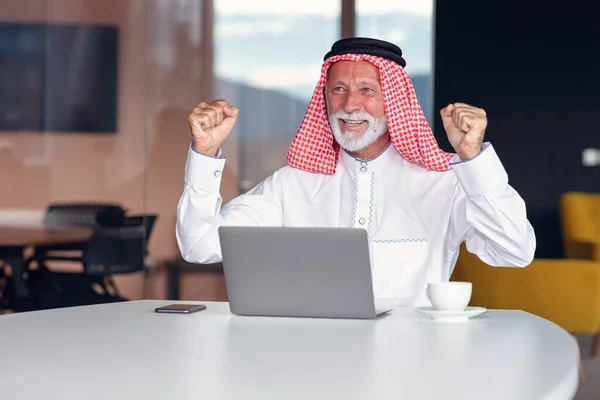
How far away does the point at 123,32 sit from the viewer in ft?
18.6

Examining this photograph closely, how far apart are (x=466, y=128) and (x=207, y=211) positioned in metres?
0.77

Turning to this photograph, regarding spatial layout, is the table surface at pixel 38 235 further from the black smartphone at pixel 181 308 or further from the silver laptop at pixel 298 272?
the silver laptop at pixel 298 272

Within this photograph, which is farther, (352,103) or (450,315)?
(352,103)

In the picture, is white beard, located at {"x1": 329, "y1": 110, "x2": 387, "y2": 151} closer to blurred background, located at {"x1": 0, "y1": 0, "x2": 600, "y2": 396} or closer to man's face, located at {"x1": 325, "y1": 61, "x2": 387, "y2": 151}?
man's face, located at {"x1": 325, "y1": 61, "x2": 387, "y2": 151}

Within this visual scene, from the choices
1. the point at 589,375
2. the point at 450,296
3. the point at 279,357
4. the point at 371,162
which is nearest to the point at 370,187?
the point at 371,162

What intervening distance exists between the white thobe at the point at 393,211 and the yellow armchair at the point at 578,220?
14.4 ft

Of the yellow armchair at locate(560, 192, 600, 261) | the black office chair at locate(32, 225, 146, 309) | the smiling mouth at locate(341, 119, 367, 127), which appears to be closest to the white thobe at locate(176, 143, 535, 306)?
the smiling mouth at locate(341, 119, 367, 127)

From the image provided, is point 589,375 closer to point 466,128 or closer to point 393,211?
point 393,211

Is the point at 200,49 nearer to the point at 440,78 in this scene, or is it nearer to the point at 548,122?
the point at 440,78

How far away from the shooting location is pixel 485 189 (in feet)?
8.04

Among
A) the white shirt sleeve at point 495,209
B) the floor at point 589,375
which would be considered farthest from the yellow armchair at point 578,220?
the white shirt sleeve at point 495,209

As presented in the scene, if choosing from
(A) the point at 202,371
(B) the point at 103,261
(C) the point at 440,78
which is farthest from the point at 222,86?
(A) the point at 202,371

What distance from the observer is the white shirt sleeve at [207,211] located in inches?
101

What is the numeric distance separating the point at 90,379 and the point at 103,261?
4320 mm
